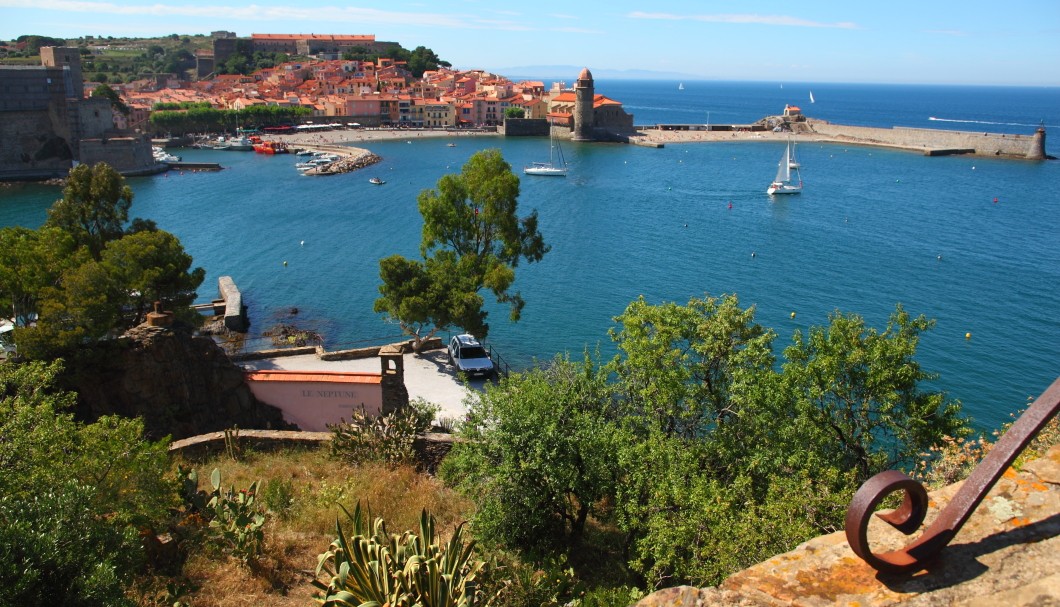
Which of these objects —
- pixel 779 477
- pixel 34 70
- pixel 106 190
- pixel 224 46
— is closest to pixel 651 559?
pixel 779 477

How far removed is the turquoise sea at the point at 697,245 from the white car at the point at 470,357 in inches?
145

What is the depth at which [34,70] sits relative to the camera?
66812 millimetres

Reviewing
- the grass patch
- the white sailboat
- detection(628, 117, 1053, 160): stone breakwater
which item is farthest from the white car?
detection(628, 117, 1053, 160): stone breakwater

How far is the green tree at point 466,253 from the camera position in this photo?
68.5 ft

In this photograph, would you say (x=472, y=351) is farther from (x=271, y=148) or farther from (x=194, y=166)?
(x=271, y=148)

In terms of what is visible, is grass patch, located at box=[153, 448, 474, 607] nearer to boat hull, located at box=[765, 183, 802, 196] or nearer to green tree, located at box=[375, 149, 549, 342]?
green tree, located at box=[375, 149, 549, 342]

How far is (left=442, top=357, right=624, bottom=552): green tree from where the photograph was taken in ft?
28.9

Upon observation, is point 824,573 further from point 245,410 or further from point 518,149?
point 518,149

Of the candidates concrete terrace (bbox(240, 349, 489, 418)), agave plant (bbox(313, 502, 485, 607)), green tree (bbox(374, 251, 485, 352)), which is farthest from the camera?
green tree (bbox(374, 251, 485, 352))

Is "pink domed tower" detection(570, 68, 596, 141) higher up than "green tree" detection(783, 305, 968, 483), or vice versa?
"pink domed tower" detection(570, 68, 596, 141)

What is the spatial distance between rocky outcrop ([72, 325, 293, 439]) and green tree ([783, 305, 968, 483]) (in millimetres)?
11044

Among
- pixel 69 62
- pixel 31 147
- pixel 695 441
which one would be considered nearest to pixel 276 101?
pixel 69 62

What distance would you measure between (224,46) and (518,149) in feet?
333

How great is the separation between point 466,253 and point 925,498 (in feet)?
66.6
